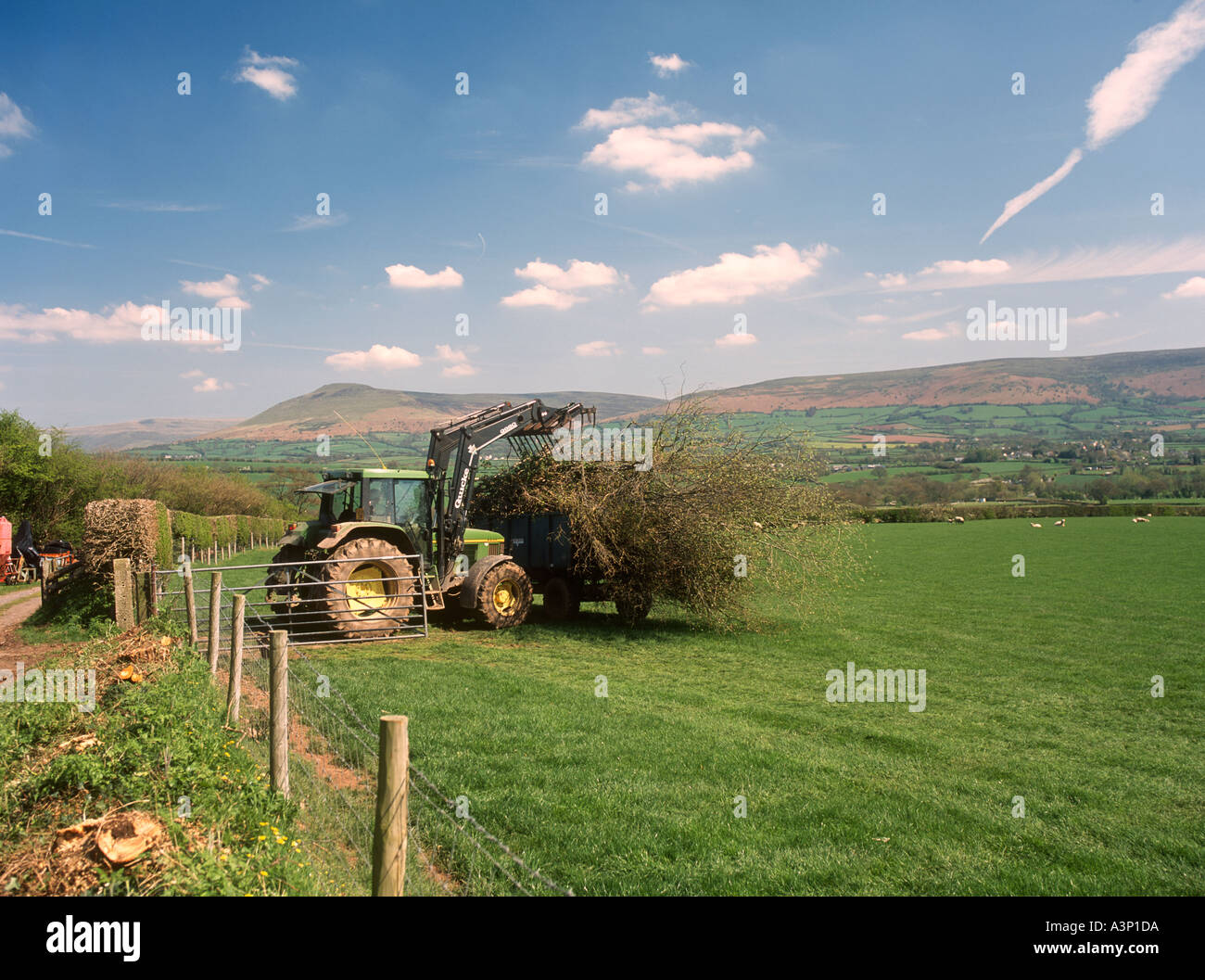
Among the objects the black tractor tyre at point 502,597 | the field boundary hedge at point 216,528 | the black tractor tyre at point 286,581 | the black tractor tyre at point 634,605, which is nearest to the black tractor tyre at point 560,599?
the black tractor tyre at point 502,597

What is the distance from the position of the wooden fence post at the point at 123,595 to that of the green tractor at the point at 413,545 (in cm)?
230

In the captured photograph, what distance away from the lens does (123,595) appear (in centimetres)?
1055

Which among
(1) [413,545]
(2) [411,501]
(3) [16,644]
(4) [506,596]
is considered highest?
(2) [411,501]

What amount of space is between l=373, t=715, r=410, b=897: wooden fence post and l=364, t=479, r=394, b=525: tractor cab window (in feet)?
36.8

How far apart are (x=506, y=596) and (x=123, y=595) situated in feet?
20.7

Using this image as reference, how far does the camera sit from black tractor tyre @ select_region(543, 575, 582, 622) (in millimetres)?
15703

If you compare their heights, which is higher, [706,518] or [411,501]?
[411,501]

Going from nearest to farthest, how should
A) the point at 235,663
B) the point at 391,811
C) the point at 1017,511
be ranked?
the point at 391,811, the point at 235,663, the point at 1017,511

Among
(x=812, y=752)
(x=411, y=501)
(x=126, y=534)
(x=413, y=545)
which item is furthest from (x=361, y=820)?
(x=126, y=534)

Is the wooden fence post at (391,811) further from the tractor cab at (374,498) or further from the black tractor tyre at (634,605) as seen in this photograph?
the black tractor tyre at (634,605)

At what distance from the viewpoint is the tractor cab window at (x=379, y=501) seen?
13.6 metres

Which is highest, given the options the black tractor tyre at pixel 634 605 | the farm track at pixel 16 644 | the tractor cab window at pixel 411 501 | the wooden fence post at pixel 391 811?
the tractor cab window at pixel 411 501

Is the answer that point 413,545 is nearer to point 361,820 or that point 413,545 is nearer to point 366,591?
point 366,591
